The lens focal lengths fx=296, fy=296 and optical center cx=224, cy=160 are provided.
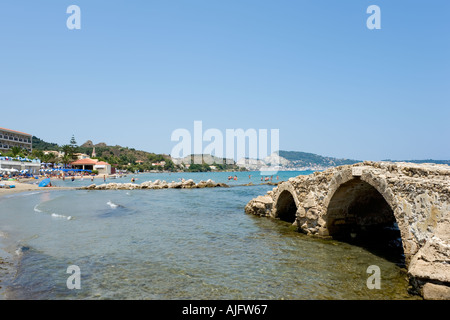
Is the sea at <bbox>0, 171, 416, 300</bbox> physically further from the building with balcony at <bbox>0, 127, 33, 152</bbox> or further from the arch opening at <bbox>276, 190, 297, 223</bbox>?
the building with balcony at <bbox>0, 127, 33, 152</bbox>

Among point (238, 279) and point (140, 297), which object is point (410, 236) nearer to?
point (238, 279)

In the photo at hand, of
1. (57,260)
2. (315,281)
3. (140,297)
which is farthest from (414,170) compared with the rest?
(57,260)

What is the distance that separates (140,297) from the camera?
29.7ft

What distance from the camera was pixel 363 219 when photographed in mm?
17109

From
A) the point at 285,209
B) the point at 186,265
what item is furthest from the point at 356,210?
the point at 186,265

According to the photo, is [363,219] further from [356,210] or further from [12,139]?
[12,139]

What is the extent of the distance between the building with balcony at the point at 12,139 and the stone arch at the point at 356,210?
11143 cm

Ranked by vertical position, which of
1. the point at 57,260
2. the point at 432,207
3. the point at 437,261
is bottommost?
the point at 57,260

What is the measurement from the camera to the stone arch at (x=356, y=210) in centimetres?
1427

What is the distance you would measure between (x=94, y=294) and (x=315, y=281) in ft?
23.9

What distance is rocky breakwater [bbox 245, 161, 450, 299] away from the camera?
8461 millimetres

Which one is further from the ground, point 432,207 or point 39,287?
point 432,207

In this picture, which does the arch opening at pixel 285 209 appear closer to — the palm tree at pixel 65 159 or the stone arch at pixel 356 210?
the stone arch at pixel 356 210

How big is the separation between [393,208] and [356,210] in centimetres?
622
